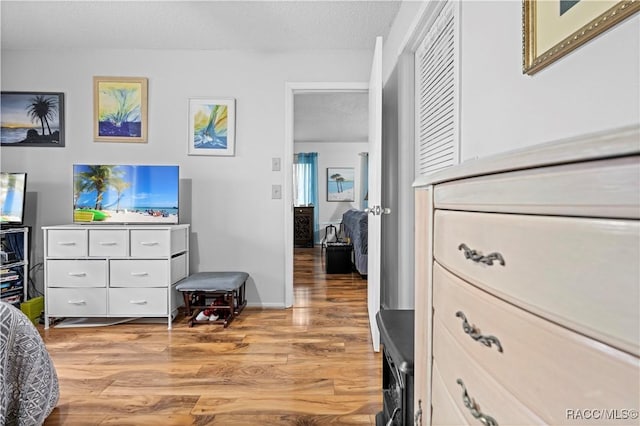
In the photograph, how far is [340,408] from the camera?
170 cm

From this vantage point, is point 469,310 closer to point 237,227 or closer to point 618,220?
point 618,220

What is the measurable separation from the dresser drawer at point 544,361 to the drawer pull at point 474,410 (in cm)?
6

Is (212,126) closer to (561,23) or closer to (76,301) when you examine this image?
(76,301)

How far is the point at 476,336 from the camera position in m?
0.52

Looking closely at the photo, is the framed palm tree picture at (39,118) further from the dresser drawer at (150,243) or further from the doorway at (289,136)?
the doorway at (289,136)

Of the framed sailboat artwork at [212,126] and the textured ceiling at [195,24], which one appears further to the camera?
the framed sailboat artwork at [212,126]

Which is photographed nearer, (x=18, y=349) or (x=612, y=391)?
(x=612, y=391)

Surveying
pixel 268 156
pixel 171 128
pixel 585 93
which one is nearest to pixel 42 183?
pixel 171 128

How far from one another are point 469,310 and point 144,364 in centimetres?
222

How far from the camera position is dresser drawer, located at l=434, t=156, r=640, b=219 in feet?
0.95

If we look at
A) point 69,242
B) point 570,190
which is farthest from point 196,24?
point 570,190

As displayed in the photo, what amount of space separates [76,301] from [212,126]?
1813mm

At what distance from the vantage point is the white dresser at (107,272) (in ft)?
9.43

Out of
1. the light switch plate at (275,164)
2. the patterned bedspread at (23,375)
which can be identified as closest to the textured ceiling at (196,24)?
the light switch plate at (275,164)
